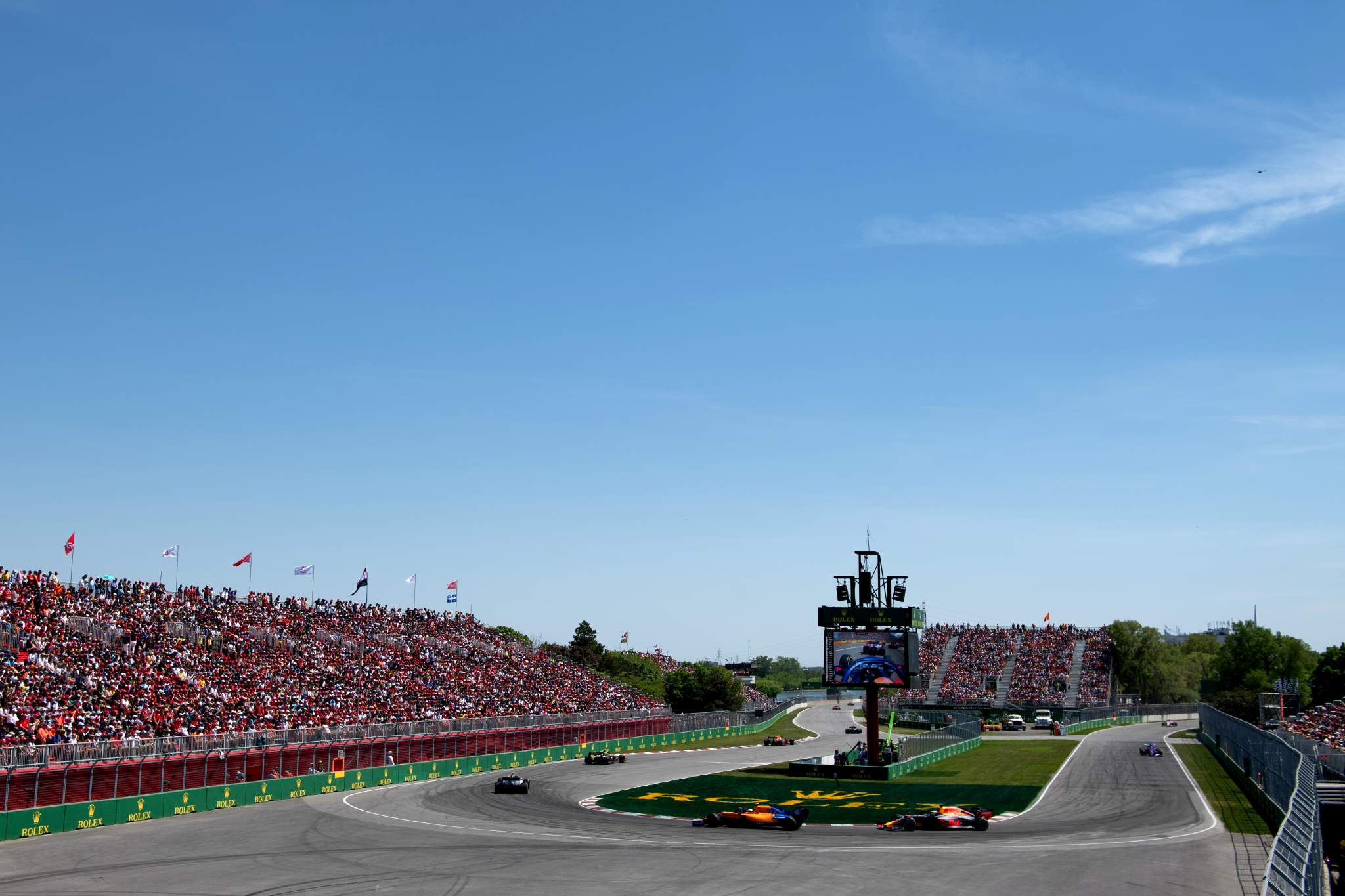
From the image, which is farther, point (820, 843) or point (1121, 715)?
point (1121, 715)

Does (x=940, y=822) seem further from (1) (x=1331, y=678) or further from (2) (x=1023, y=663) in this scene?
(2) (x=1023, y=663)

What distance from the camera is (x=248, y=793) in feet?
167

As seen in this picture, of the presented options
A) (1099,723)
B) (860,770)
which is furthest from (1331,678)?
(860,770)

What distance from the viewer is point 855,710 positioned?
15012cm

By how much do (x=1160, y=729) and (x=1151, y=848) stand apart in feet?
286

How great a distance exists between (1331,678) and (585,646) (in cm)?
8398

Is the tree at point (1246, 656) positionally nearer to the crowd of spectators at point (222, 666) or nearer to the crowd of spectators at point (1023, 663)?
the crowd of spectators at point (1023, 663)

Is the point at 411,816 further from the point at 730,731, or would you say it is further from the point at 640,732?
the point at 730,731

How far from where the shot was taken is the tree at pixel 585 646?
14412 centimetres

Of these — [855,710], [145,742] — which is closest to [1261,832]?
[145,742]

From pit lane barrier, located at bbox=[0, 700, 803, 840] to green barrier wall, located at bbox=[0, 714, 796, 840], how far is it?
1.1 inches

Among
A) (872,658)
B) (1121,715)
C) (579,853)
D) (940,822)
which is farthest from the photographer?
(1121,715)

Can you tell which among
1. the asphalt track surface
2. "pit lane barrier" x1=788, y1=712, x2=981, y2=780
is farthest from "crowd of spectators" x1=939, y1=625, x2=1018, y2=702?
the asphalt track surface

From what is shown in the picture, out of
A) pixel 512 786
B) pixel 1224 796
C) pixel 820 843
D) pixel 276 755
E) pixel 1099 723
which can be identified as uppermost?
pixel 276 755
